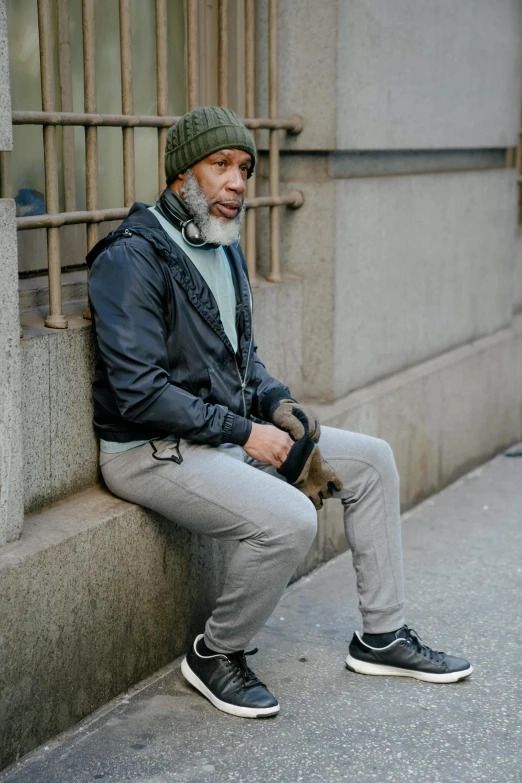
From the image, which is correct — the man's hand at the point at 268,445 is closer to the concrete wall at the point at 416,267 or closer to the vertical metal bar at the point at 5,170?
the vertical metal bar at the point at 5,170

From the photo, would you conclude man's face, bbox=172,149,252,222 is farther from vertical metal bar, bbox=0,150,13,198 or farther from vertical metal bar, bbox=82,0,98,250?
vertical metal bar, bbox=0,150,13,198

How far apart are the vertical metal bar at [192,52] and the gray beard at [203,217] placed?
0.70 meters

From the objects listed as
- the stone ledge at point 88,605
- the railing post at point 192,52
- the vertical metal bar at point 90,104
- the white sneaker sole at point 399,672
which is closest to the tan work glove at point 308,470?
the stone ledge at point 88,605

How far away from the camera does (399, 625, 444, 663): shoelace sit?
374 centimetres

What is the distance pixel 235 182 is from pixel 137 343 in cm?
68

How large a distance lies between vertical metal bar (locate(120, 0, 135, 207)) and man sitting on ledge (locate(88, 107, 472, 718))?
0.94 feet

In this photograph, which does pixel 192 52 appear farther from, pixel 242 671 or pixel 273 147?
pixel 242 671

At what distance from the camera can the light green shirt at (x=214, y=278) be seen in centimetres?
354

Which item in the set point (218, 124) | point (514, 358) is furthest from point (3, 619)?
point (514, 358)

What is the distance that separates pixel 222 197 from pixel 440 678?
1768 mm

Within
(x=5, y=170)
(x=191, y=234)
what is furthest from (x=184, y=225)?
(x=5, y=170)

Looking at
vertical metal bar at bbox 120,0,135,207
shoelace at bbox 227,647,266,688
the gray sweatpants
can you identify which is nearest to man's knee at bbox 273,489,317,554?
the gray sweatpants

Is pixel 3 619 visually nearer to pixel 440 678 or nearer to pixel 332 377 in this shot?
pixel 440 678

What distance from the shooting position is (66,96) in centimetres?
389
